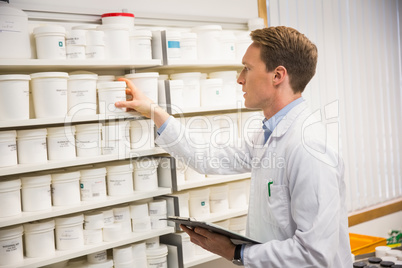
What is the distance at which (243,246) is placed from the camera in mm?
1877

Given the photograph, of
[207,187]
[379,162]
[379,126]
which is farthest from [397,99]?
[207,187]

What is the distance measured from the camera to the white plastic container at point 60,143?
2211 mm

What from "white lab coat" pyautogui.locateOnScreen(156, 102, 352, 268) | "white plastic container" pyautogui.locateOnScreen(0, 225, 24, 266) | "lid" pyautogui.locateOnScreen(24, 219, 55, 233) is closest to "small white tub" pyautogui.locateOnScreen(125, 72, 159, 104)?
"white lab coat" pyautogui.locateOnScreen(156, 102, 352, 268)

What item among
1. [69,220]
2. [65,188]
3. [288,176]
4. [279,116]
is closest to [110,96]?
[65,188]

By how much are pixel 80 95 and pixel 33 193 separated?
522 mm

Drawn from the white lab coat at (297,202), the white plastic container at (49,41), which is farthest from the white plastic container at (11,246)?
the white lab coat at (297,202)

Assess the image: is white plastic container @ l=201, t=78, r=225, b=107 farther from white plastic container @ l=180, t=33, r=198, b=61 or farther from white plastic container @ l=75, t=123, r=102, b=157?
white plastic container @ l=75, t=123, r=102, b=157

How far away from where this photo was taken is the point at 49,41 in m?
2.17

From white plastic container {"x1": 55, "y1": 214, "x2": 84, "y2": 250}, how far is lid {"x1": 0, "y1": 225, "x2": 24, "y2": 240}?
19 cm

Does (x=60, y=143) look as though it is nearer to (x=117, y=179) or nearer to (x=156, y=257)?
(x=117, y=179)

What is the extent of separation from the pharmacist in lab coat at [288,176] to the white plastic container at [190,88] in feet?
1.97

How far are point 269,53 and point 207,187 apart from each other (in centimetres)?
113

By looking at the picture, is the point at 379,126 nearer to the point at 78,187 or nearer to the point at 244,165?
the point at 244,165

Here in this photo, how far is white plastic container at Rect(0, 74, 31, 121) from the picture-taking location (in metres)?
2.05
